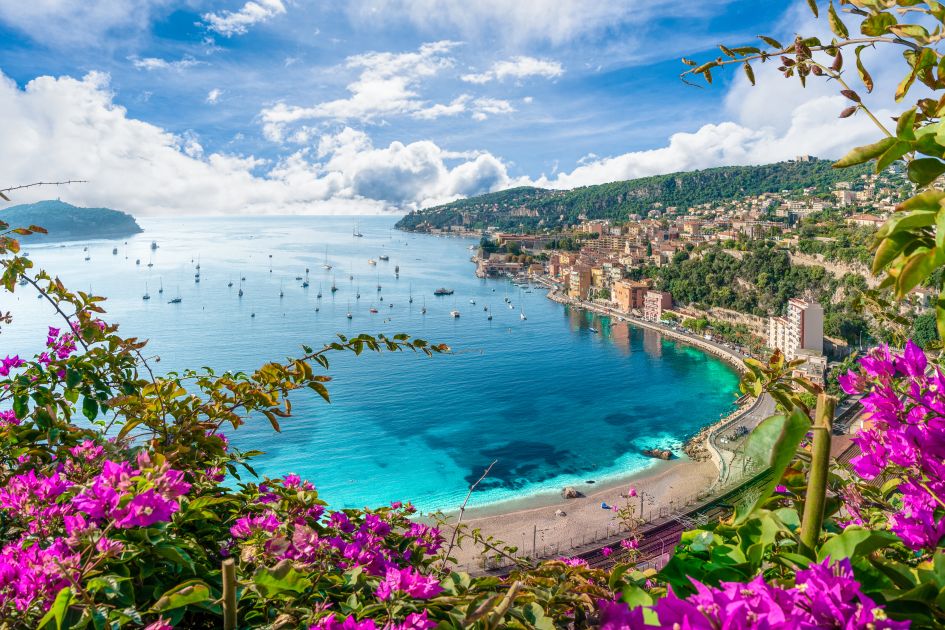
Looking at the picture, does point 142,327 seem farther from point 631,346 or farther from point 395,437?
point 631,346

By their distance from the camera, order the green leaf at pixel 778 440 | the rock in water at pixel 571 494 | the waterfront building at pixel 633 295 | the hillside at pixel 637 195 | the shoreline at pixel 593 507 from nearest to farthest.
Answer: the green leaf at pixel 778 440 < the shoreline at pixel 593 507 < the rock in water at pixel 571 494 < the waterfront building at pixel 633 295 < the hillside at pixel 637 195

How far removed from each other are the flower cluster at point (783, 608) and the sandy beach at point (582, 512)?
35.3 feet

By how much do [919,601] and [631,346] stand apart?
2748 cm

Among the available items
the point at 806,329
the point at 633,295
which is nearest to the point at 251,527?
the point at 806,329

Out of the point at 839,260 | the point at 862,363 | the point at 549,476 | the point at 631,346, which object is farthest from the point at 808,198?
the point at 862,363

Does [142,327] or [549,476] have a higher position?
[142,327]

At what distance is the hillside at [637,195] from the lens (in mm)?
65188

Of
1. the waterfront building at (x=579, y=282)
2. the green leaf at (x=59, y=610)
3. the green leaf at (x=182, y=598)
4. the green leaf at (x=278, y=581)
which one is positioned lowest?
the waterfront building at (x=579, y=282)

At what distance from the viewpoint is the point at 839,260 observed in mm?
27031

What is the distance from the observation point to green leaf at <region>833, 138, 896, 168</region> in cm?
46

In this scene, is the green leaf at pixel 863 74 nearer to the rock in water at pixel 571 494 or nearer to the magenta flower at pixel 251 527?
the magenta flower at pixel 251 527

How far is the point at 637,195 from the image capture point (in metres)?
75.4

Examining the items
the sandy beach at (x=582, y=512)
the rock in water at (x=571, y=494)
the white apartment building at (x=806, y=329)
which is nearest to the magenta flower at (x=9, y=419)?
the sandy beach at (x=582, y=512)

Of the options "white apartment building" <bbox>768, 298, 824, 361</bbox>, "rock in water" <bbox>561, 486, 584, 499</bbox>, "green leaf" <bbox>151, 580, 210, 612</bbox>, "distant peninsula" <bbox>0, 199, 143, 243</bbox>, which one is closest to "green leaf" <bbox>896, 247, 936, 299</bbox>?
"green leaf" <bbox>151, 580, 210, 612</bbox>
